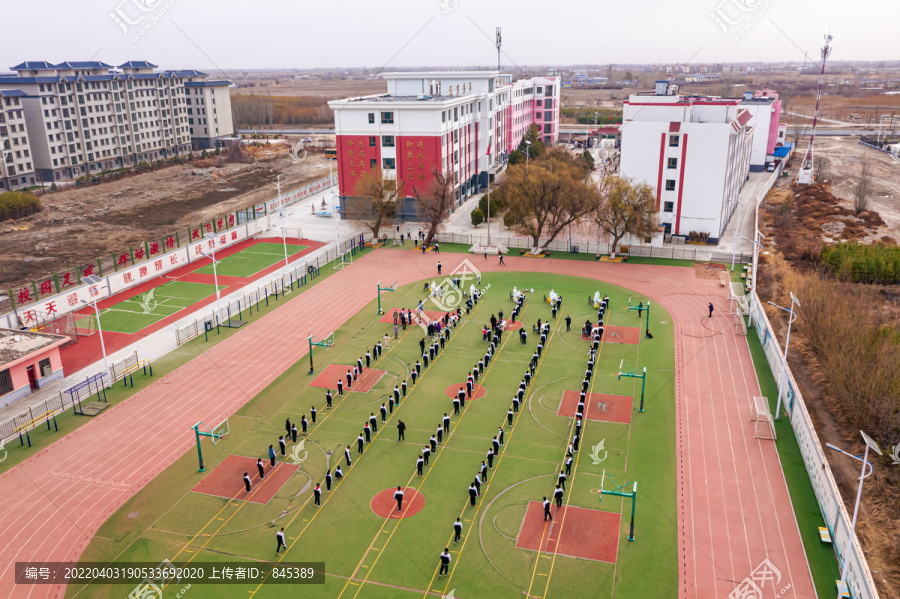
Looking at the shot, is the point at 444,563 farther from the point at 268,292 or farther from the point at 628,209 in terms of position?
the point at 628,209

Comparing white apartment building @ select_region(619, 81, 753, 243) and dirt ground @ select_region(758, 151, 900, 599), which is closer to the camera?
dirt ground @ select_region(758, 151, 900, 599)

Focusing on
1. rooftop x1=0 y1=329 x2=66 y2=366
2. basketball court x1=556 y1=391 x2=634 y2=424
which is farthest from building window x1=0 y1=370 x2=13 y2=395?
basketball court x1=556 y1=391 x2=634 y2=424

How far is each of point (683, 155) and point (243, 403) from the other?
36.8m

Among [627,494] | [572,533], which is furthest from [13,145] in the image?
[627,494]

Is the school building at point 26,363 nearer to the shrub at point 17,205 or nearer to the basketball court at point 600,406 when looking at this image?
the basketball court at point 600,406

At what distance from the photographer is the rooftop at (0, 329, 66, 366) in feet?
89.9

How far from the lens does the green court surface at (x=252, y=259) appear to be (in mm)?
44000

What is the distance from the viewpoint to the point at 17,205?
59844 millimetres

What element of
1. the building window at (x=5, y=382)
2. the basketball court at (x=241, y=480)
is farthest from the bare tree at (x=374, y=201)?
the basketball court at (x=241, y=480)

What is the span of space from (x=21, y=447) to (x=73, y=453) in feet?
7.26

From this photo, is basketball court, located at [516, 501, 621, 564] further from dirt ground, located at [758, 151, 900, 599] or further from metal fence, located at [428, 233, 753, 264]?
metal fence, located at [428, 233, 753, 264]

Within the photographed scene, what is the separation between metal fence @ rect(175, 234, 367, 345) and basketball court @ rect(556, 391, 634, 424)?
62.2ft

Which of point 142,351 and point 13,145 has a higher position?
point 13,145

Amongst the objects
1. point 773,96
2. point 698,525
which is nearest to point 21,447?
point 698,525
